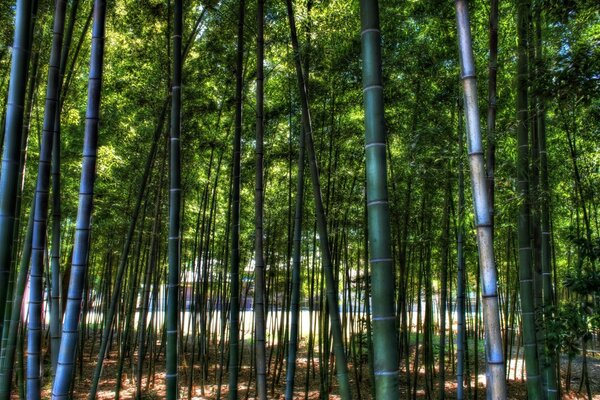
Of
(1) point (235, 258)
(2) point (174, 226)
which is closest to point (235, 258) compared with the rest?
(1) point (235, 258)

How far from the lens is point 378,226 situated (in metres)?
1.75

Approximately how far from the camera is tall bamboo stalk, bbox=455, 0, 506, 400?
1762 millimetres

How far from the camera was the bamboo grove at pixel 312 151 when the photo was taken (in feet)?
7.96

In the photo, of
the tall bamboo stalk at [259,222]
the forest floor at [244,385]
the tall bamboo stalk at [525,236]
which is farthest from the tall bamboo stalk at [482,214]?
the forest floor at [244,385]

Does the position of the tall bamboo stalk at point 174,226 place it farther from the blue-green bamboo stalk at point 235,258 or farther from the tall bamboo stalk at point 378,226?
the tall bamboo stalk at point 378,226

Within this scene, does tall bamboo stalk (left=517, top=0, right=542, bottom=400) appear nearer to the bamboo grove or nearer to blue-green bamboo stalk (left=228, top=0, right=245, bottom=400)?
the bamboo grove

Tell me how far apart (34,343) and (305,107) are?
2.38m

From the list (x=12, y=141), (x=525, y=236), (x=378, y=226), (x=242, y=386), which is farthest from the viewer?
(x=242, y=386)

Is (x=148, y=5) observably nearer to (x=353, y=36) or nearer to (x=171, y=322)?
(x=353, y=36)

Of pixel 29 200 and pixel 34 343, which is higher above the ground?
pixel 29 200

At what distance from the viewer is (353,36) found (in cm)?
459

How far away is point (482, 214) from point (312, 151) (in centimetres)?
171

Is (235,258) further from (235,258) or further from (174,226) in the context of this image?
(174,226)

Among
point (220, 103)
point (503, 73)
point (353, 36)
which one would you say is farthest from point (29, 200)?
point (503, 73)
